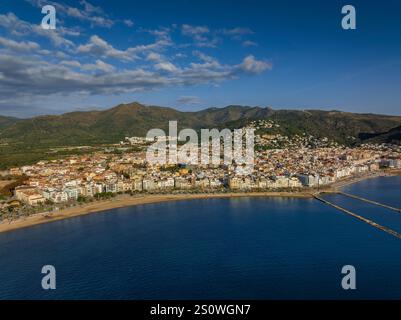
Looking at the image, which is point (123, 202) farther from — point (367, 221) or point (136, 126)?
point (136, 126)

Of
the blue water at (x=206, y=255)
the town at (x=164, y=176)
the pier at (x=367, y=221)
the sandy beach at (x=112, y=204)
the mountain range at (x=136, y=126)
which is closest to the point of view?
the blue water at (x=206, y=255)

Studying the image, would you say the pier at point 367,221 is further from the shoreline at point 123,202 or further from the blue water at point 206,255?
the shoreline at point 123,202

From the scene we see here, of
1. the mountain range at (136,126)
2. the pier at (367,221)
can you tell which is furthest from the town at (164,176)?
the mountain range at (136,126)

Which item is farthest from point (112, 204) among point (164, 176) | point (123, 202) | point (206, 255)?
point (206, 255)

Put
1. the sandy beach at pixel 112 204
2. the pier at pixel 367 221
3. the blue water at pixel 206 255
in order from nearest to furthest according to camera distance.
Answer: the blue water at pixel 206 255, the pier at pixel 367 221, the sandy beach at pixel 112 204

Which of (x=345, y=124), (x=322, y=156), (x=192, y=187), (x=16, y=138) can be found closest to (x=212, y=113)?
(x=345, y=124)

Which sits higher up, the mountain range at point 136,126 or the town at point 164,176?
the mountain range at point 136,126
